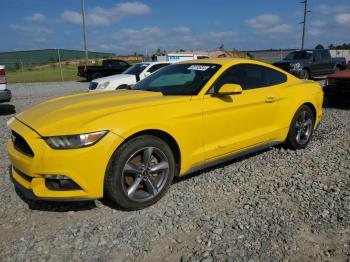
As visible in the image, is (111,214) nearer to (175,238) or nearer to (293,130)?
(175,238)

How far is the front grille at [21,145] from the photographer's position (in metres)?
3.39

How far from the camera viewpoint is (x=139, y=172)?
3.62 m

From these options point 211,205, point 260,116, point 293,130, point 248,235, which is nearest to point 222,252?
point 248,235

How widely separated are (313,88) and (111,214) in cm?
400

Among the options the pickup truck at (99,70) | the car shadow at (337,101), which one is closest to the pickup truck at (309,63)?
the car shadow at (337,101)

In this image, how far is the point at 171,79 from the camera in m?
4.76

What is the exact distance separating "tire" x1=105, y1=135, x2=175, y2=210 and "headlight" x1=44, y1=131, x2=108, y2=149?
30 centimetres

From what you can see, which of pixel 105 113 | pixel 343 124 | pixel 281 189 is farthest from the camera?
pixel 343 124

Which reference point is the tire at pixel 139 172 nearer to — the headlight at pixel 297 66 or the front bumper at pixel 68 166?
the front bumper at pixel 68 166

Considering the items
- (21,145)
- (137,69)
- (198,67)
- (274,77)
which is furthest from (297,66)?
(21,145)

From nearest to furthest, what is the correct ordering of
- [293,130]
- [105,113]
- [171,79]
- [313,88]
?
[105,113]
[171,79]
[293,130]
[313,88]

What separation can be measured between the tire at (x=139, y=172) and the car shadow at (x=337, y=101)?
7.45 metres

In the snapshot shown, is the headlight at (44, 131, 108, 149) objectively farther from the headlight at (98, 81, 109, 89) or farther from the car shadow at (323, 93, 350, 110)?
the headlight at (98, 81, 109, 89)

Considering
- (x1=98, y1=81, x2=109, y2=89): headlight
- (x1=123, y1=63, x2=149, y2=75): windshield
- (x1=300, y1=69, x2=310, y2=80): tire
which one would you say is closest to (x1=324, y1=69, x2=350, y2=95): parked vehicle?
(x1=123, y1=63, x2=149, y2=75): windshield
